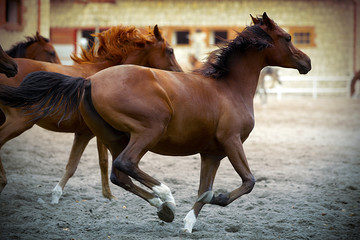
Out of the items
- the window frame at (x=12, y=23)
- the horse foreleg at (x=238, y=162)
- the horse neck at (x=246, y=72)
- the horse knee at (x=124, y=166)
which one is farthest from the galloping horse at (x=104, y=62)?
the window frame at (x=12, y=23)

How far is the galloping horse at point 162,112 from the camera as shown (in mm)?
3617

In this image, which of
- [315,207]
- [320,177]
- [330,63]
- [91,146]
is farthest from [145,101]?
[330,63]

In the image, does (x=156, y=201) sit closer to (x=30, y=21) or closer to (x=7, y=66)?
(x=7, y=66)

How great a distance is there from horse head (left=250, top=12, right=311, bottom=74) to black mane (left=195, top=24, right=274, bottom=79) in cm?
6

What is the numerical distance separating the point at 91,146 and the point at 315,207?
5.87m

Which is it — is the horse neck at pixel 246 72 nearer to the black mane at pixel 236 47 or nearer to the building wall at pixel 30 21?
the black mane at pixel 236 47

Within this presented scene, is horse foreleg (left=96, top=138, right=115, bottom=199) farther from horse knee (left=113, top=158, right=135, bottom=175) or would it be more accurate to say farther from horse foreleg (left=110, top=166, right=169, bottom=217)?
horse knee (left=113, top=158, right=135, bottom=175)

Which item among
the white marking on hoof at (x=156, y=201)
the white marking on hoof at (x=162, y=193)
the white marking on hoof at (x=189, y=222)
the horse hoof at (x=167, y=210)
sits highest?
the white marking on hoof at (x=162, y=193)

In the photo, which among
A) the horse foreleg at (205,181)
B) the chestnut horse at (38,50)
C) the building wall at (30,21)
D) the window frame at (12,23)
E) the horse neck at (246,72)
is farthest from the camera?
the building wall at (30,21)

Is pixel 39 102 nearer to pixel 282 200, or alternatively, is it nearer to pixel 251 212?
pixel 251 212

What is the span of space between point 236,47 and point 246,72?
27cm

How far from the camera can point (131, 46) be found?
→ 221 inches

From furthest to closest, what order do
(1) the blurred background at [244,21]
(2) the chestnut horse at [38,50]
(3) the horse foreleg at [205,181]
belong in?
(1) the blurred background at [244,21]
(2) the chestnut horse at [38,50]
(3) the horse foreleg at [205,181]

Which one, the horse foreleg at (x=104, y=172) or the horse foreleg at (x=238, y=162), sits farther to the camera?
the horse foreleg at (x=104, y=172)
